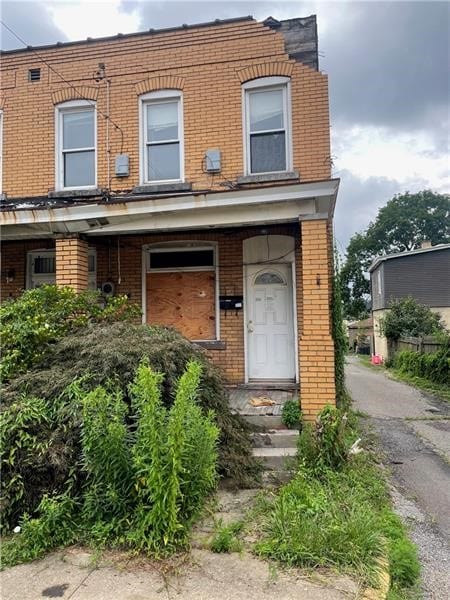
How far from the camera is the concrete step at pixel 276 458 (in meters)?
5.10

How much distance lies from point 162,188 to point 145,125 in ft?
4.61

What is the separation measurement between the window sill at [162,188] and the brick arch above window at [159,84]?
6.04ft

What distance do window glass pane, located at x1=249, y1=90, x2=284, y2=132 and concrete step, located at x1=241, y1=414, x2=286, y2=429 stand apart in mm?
5069

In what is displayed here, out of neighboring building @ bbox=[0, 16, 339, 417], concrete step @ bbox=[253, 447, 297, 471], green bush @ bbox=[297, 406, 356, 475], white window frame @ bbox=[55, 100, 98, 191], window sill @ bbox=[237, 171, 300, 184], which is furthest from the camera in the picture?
white window frame @ bbox=[55, 100, 98, 191]

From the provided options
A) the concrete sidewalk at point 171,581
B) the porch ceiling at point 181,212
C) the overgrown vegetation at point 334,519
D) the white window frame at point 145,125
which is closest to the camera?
the concrete sidewalk at point 171,581

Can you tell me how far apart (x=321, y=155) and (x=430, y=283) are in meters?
19.9

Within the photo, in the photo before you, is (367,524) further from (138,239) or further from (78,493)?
(138,239)

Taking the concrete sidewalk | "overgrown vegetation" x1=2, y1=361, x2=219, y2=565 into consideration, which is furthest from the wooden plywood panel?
the concrete sidewalk

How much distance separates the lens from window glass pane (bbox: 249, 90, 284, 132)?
25.6 feet

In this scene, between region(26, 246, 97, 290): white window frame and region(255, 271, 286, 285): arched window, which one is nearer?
region(255, 271, 286, 285): arched window

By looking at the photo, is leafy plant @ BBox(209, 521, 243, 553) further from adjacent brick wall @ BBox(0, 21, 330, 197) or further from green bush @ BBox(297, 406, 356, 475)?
adjacent brick wall @ BBox(0, 21, 330, 197)

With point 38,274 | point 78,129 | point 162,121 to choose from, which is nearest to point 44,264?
point 38,274

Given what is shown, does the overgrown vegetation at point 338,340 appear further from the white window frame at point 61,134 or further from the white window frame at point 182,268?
the white window frame at point 61,134

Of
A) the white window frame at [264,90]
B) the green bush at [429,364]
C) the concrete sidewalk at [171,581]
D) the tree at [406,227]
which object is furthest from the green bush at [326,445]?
the tree at [406,227]
